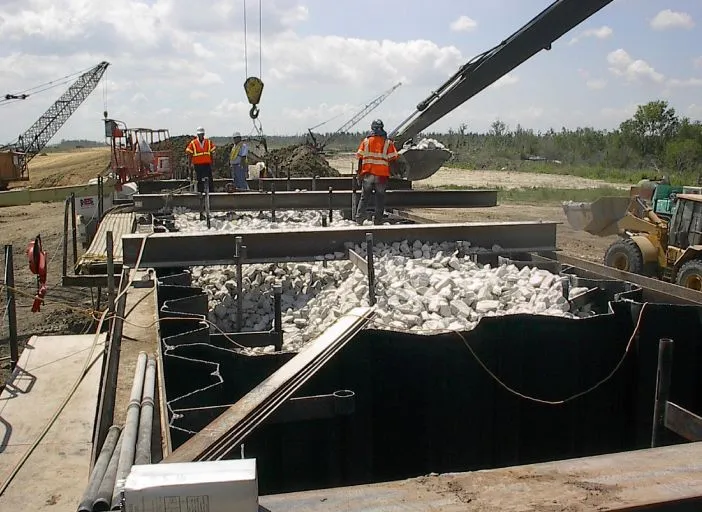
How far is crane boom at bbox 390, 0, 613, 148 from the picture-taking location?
10.9 metres

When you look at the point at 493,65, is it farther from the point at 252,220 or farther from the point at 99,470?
the point at 99,470

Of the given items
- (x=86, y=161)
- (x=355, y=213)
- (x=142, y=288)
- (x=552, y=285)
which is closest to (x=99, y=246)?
(x=355, y=213)

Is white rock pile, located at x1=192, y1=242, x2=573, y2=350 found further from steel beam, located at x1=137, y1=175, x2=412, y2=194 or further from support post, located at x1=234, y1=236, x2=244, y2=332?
steel beam, located at x1=137, y1=175, x2=412, y2=194

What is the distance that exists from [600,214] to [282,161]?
15277 millimetres

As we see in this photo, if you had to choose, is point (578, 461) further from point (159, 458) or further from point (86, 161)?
point (86, 161)

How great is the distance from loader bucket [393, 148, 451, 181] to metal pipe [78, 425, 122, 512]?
12477mm

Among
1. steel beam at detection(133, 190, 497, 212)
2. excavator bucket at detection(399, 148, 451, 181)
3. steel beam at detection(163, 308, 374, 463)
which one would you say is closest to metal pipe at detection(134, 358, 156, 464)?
steel beam at detection(163, 308, 374, 463)

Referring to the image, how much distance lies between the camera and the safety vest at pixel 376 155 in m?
10.1

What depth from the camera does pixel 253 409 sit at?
2.65m

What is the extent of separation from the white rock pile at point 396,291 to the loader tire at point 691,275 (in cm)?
380

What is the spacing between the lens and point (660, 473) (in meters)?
1.99

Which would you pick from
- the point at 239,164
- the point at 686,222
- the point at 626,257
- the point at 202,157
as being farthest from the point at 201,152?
the point at 686,222

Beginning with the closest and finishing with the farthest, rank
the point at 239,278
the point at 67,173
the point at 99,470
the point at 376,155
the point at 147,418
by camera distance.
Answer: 1. the point at 99,470
2. the point at 147,418
3. the point at 239,278
4. the point at 376,155
5. the point at 67,173

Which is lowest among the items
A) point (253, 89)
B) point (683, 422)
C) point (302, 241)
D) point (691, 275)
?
point (691, 275)
